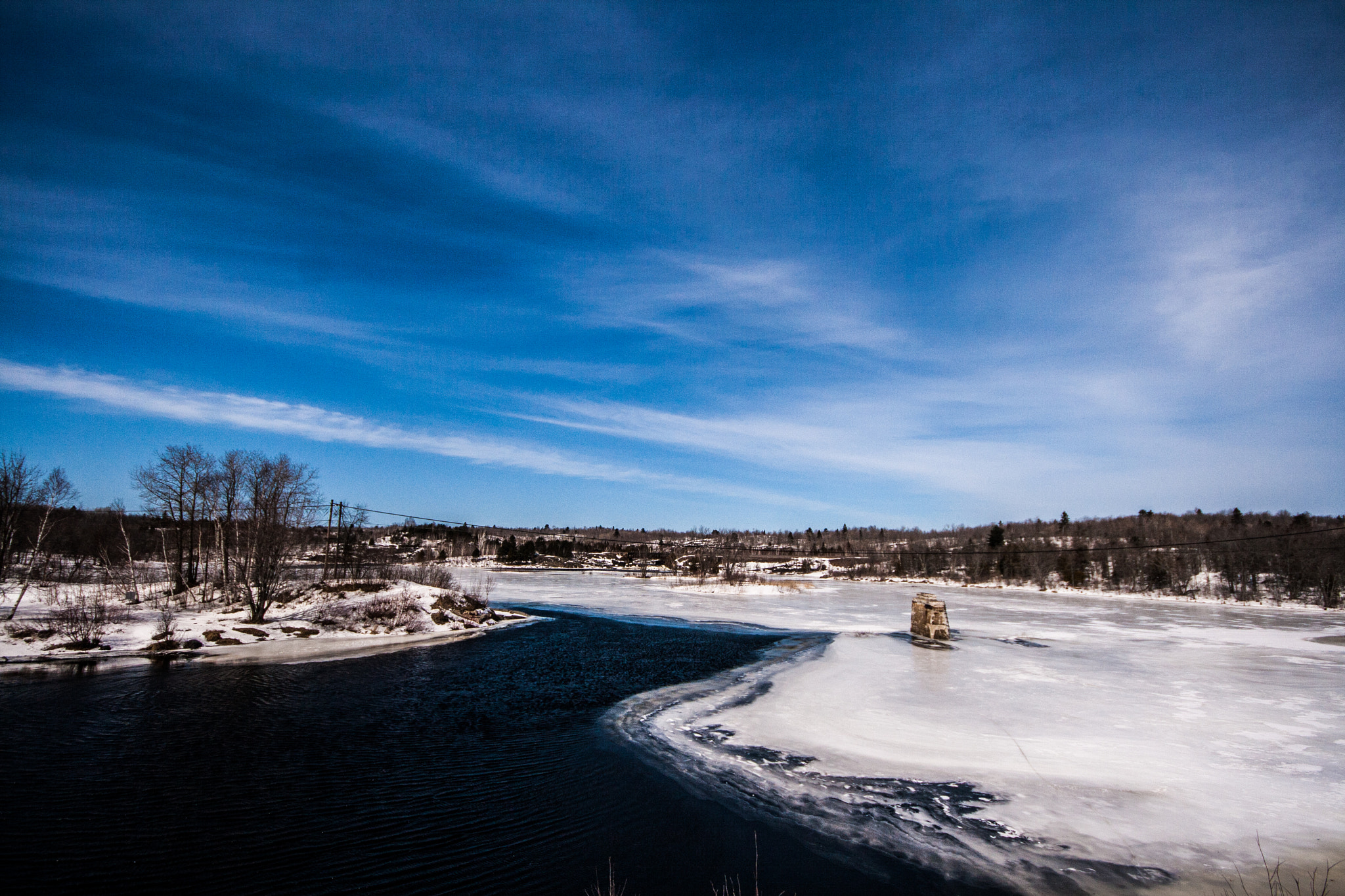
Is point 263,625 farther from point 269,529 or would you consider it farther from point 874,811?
point 874,811

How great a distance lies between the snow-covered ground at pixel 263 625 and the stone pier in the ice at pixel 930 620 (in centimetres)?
2261

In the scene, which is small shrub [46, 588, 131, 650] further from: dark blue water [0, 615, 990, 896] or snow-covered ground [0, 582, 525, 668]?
dark blue water [0, 615, 990, 896]

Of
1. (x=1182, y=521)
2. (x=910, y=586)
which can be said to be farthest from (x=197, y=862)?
(x=1182, y=521)

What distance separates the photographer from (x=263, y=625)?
27.2 meters

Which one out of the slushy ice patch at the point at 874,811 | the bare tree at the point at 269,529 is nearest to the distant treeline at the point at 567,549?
the bare tree at the point at 269,529

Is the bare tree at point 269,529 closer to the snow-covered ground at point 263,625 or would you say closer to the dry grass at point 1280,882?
the snow-covered ground at point 263,625

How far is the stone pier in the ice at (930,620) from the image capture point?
91.1 feet

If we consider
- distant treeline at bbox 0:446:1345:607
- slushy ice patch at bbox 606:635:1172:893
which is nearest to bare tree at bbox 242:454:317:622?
distant treeline at bbox 0:446:1345:607

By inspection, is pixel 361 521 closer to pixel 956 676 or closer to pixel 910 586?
pixel 956 676

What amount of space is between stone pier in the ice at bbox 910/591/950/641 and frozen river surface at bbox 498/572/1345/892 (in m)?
0.97

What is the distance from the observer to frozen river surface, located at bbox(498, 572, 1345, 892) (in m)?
7.95

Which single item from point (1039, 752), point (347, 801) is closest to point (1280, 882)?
point (1039, 752)

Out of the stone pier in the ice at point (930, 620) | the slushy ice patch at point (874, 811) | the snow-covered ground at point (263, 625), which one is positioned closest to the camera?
the slushy ice patch at point (874, 811)

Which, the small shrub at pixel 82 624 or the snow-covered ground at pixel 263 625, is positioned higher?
the small shrub at pixel 82 624
